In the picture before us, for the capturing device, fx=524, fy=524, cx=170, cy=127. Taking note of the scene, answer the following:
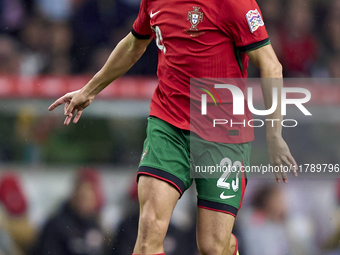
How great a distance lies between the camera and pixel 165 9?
2.87 meters

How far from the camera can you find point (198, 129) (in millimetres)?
2896

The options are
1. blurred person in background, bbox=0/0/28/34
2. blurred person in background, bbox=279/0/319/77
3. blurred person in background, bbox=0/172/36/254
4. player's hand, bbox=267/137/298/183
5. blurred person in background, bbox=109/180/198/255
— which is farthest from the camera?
blurred person in background, bbox=0/0/28/34

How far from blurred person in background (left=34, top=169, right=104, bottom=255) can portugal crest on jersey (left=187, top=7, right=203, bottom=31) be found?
219 cm

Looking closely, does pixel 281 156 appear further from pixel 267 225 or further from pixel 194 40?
pixel 267 225

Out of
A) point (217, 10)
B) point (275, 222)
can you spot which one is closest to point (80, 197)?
point (275, 222)

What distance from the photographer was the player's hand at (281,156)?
270cm

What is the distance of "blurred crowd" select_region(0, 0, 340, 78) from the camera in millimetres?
4844

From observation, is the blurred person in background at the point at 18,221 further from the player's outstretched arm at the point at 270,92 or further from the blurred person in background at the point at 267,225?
the player's outstretched arm at the point at 270,92

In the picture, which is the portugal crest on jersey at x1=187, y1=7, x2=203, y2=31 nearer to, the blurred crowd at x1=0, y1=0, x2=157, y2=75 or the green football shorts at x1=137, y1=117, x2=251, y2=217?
the green football shorts at x1=137, y1=117, x2=251, y2=217

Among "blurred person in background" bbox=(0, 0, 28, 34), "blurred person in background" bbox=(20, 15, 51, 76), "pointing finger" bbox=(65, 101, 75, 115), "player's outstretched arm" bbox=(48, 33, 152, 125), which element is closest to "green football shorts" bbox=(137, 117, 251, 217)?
"player's outstretched arm" bbox=(48, 33, 152, 125)

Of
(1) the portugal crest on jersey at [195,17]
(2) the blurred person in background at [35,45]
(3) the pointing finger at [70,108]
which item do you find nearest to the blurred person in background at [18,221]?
(2) the blurred person in background at [35,45]

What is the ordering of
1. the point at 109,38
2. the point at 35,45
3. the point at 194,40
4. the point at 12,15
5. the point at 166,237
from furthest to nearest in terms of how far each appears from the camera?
the point at 12,15
the point at 35,45
the point at 109,38
the point at 166,237
the point at 194,40

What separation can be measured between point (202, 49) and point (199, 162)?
620 mm

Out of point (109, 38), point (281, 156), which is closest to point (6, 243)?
point (109, 38)
